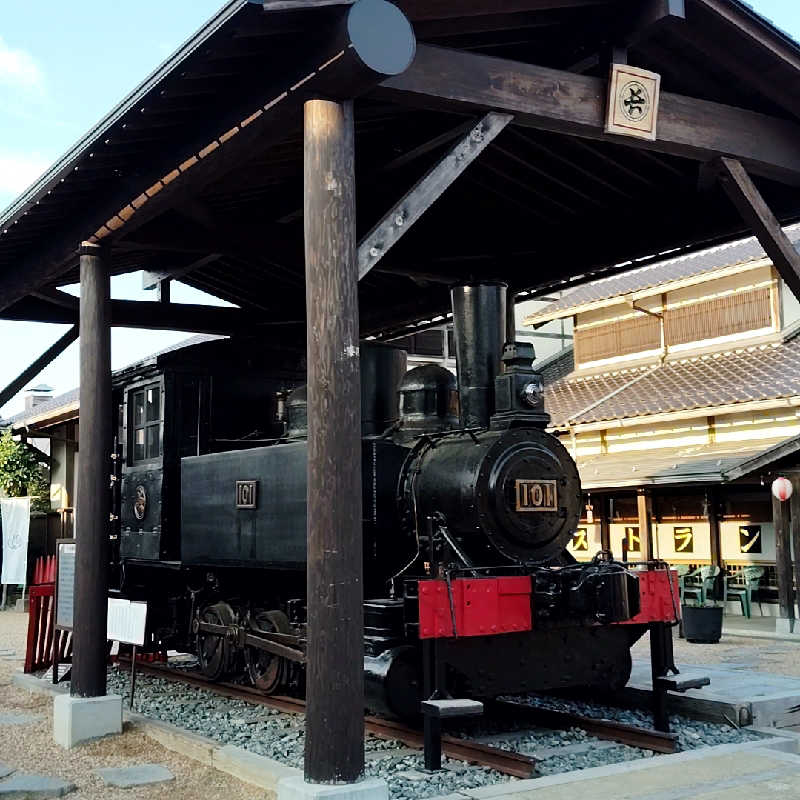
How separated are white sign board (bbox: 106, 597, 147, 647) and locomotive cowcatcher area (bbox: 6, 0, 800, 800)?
0.61 metres

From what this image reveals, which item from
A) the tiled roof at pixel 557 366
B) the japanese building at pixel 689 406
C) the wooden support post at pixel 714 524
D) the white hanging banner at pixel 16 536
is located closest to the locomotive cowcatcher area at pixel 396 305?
the japanese building at pixel 689 406

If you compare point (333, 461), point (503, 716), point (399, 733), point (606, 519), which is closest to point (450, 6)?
point (333, 461)

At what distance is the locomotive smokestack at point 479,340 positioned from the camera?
287 inches

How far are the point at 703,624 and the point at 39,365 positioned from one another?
345 inches

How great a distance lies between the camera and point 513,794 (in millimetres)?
5195

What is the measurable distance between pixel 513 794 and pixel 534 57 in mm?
4322

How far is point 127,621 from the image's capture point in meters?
8.51

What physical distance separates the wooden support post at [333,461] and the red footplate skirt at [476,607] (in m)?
1.15

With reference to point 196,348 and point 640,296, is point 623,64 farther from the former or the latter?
point 640,296

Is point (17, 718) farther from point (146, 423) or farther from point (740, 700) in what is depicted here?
point (740, 700)

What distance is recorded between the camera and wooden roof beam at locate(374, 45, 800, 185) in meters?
5.51

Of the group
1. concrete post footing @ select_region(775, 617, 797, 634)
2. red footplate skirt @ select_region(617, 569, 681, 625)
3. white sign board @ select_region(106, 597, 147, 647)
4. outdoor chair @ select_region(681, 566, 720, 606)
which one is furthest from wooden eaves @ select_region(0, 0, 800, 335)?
outdoor chair @ select_region(681, 566, 720, 606)

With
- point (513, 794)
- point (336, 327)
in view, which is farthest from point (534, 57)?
point (513, 794)

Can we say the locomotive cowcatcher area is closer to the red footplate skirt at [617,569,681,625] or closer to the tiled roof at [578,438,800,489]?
the red footplate skirt at [617,569,681,625]
